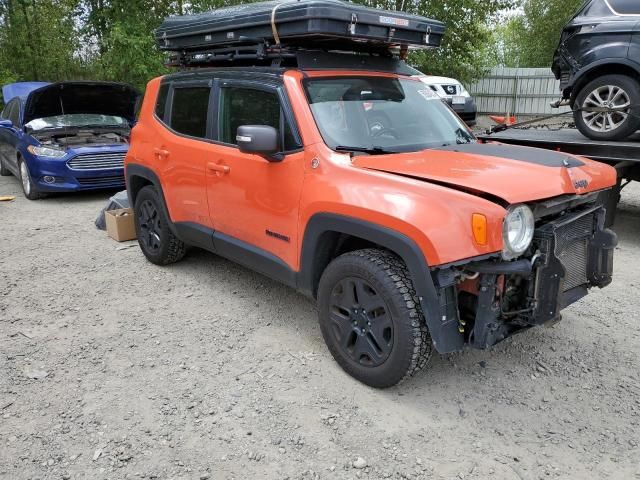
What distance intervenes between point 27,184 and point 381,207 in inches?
298

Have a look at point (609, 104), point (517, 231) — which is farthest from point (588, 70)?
point (517, 231)

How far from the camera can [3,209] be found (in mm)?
8133

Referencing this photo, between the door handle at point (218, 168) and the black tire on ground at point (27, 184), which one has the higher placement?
the door handle at point (218, 168)

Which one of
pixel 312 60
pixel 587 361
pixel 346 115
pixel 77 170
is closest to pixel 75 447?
pixel 346 115

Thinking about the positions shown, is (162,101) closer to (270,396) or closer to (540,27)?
(270,396)

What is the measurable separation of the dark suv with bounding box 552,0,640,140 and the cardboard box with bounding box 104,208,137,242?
5375mm

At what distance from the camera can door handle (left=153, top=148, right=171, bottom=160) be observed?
483cm

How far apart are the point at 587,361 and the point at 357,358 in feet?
5.15

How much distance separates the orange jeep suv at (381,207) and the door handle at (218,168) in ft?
0.07

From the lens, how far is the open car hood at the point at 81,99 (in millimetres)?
8734

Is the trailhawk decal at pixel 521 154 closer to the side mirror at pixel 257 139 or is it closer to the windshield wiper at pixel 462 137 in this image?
the windshield wiper at pixel 462 137

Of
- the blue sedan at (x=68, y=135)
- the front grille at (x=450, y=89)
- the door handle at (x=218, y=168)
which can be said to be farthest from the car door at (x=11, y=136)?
the front grille at (x=450, y=89)

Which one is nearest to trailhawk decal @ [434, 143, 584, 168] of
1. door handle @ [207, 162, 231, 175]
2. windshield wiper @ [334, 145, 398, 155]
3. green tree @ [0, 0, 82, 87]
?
windshield wiper @ [334, 145, 398, 155]

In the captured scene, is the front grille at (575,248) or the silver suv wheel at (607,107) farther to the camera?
the silver suv wheel at (607,107)
